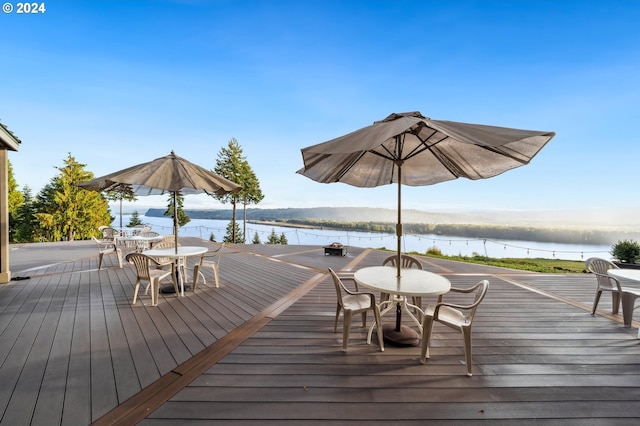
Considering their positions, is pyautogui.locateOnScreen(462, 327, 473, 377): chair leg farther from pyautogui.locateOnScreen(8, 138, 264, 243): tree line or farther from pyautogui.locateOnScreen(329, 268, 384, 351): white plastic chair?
pyautogui.locateOnScreen(8, 138, 264, 243): tree line

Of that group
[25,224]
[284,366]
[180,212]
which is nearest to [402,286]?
[284,366]

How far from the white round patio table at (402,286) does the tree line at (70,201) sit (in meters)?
17.7

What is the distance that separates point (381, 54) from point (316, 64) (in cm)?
300

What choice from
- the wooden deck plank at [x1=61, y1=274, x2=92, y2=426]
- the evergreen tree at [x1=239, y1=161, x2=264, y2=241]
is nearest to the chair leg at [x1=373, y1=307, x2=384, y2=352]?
the wooden deck plank at [x1=61, y1=274, x2=92, y2=426]

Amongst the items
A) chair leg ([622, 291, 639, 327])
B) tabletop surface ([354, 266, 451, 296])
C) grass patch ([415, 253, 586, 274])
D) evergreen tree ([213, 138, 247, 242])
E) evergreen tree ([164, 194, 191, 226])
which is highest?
evergreen tree ([213, 138, 247, 242])

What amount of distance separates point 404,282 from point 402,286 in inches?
5.9

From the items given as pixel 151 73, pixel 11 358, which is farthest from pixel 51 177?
pixel 11 358

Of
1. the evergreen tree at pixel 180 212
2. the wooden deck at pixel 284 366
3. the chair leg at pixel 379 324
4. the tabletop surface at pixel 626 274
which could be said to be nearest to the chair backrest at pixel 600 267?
the tabletop surface at pixel 626 274

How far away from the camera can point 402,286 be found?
95.6 inches

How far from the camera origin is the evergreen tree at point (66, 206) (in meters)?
19.2

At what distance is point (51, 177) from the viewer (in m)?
20.0

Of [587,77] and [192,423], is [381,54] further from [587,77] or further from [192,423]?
[192,423]

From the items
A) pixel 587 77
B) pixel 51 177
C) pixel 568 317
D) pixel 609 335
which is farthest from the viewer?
pixel 51 177

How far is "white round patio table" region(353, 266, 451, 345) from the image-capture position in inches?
91.3
